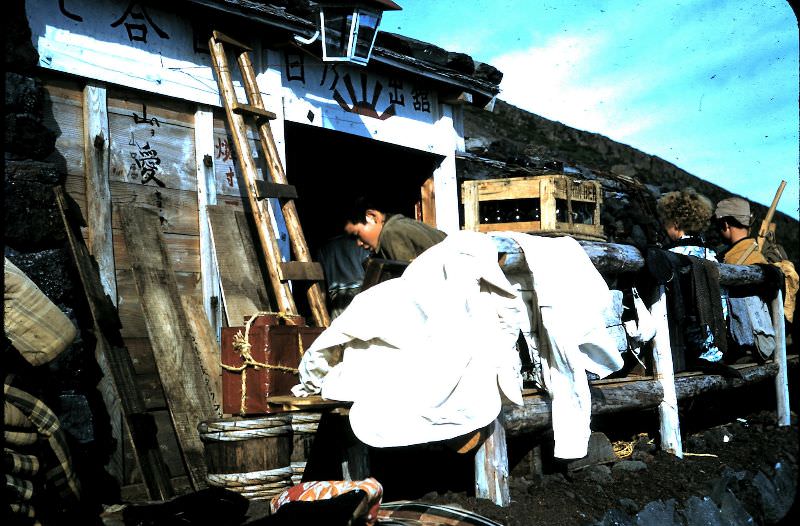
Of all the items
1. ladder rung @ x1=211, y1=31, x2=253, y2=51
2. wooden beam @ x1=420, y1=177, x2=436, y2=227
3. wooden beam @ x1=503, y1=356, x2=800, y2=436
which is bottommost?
wooden beam @ x1=503, y1=356, x2=800, y2=436

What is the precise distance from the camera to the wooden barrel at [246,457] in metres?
4.93

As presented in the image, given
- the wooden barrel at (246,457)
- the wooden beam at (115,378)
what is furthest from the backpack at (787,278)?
the wooden beam at (115,378)

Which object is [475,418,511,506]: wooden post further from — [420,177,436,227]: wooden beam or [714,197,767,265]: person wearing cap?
[714,197,767,265]: person wearing cap

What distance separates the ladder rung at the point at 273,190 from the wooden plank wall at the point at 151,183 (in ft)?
1.67

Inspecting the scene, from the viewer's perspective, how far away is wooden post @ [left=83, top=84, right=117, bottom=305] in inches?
242

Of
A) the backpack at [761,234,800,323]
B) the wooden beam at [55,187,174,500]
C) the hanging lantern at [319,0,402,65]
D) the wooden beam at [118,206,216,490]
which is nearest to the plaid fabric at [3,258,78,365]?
the wooden beam at [55,187,174,500]

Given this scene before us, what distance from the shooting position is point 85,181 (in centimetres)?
614

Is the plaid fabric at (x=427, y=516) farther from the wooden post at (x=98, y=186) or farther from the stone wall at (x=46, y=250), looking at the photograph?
the wooden post at (x=98, y=186)

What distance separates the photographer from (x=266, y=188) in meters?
6.79

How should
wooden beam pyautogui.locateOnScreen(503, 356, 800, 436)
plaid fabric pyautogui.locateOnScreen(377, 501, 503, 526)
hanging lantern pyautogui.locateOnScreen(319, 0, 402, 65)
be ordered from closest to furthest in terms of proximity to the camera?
plaid fabric pyautogui.locateOnScreen(377, 501, 503, 526), wooden beam pyautogui.locateOnScreen(503, 356, 800, 436), hanging lantern pyautogui.locateOnScreen(319, 0, 402, 65)

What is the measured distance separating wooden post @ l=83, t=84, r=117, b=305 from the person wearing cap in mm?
6736

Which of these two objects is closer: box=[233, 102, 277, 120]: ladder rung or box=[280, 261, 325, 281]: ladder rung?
box=[280, 261, 325, 281]: ladder rung

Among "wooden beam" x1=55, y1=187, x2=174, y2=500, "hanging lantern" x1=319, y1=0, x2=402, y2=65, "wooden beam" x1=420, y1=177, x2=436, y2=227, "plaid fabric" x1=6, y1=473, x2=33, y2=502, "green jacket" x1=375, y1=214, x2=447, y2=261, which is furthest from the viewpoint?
"wooden beam" x1=420, y1=177, x2=436, y2=227

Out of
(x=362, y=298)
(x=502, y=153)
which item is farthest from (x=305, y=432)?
(x=502, y=153)
